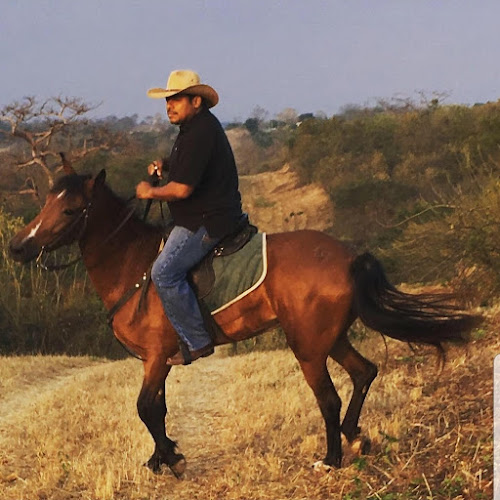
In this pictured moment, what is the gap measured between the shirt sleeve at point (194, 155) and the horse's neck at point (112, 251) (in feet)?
2.36

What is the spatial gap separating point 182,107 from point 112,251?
1210 millimetres

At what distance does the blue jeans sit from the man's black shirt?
0.31 ft

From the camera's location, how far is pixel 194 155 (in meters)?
4.65

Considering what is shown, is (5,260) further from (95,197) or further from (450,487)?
(450,487)

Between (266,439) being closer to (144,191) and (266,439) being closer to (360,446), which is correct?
(360,446)

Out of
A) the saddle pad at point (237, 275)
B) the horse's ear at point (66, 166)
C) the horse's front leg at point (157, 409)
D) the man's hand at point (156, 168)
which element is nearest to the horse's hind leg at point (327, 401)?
the saddle pad at point (237, 275)

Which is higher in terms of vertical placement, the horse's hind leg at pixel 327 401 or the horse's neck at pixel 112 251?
the horse's neck at pixel 112 251

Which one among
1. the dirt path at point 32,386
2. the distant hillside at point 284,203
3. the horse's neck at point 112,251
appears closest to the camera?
the horse's neck at point 112,251

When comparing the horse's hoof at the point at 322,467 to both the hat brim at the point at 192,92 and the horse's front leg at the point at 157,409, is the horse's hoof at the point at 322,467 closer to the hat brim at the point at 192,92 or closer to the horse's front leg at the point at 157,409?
the horse's front leg at the point at 157,409

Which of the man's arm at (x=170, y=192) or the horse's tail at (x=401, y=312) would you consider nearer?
the man's arm at (x=170, y=192)

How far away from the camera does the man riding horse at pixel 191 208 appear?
189 inches


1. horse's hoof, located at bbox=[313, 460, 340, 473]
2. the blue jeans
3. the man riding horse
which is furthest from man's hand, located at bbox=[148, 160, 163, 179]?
horse's hoof, located at bbox=[313, 460, 340, 473]

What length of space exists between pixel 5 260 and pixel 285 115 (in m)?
119

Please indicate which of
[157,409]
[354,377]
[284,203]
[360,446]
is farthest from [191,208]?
[284,203]
